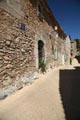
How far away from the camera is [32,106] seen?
4.18m

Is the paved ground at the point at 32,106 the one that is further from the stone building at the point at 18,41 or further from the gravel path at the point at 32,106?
the stone building at the point at 18,41

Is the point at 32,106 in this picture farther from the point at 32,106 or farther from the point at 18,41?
the point at 18,41

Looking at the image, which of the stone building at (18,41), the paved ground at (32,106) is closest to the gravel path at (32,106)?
the paved ground at (32,106)

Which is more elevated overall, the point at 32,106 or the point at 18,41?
the point at 18,41

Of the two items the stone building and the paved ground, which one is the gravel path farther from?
the stone building

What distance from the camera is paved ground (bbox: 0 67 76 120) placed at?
3.57 meters

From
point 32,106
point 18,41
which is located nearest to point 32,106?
point 32,106

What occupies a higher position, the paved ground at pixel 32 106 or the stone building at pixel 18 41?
the stone building at pixel 18 41

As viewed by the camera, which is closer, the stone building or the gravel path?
the gravel path

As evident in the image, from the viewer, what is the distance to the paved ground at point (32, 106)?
141 inches

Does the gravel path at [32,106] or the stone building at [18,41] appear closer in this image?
the gravel path at [32,106]

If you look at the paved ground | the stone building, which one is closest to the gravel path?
the paved ground

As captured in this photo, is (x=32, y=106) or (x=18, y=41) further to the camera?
(x=18, y=41)

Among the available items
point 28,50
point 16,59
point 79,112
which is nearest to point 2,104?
point 16,59
